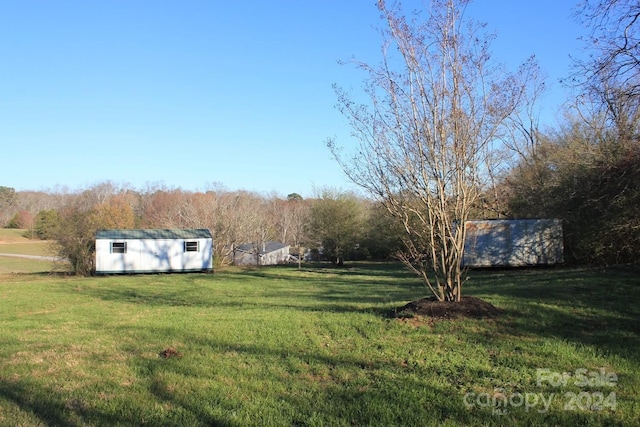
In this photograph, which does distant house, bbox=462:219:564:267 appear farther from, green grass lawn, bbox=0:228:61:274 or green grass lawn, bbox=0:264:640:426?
green grass lawn, bbox=0:228:61:274

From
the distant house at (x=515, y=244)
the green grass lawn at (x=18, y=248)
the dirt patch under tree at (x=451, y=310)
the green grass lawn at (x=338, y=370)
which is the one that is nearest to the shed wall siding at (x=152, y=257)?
the distant house at (x=515, y=244)

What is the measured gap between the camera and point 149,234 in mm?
28281

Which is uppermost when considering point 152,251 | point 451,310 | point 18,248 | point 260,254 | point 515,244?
point 515,244

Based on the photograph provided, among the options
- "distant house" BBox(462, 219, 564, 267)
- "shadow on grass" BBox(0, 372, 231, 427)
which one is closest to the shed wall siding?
"distant house" BBox(462, 219, 564, 267)

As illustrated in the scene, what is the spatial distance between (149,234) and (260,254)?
17.4m

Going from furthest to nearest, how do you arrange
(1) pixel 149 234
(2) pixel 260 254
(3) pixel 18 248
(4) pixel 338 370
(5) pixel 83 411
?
(3) pixel 18 248, (2) pixel 260 254, (1) pixel 149 234, (4) pixel 338 370, (5) pixel 83 411

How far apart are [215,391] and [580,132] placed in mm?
23966

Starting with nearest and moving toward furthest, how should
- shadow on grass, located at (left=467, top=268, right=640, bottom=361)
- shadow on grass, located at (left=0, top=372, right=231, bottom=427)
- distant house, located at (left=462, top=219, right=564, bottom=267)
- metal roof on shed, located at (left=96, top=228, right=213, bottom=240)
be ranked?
1. shadow on grass, located at (left=0, top=372, right=231, bottom=427)
2. shadow on grass, located at (left=467, top=268, right=640, bottom=361)
3. distant house, located at (left=462, top=219, right=564, bottom=267)
4. metal roof on shed, located at (left=96, top=228, right=213, bottom=240)

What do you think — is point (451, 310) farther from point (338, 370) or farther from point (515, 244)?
point (515, 244)

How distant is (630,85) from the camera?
10234mm

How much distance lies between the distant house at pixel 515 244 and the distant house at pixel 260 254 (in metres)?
23.5

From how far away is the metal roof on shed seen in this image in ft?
88.7

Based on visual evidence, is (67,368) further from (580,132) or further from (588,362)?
(580,132)

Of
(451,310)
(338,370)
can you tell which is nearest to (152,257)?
(451,310)
